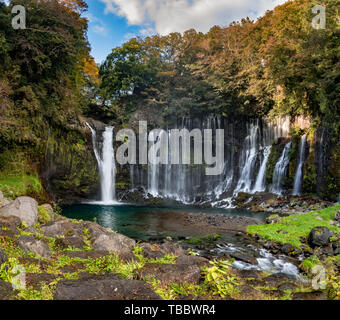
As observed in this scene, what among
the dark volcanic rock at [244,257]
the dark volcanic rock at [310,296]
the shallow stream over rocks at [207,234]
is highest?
the dark volcanic rock at [310,296]

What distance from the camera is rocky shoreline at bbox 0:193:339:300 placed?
3463 millimetres

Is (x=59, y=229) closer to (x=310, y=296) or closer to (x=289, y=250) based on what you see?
(x=310, y=296)

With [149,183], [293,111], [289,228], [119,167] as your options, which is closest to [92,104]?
[119,167]

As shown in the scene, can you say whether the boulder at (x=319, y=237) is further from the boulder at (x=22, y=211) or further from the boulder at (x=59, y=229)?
the boulder at (x=22, y=211)

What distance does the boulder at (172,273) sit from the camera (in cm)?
422

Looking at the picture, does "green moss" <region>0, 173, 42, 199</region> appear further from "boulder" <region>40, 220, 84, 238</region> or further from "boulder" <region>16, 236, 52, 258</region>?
"boulder" <region>16, 236, 52, 258</region>

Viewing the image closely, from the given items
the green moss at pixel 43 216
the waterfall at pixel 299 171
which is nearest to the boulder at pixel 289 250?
the green moss at pixel 43 216

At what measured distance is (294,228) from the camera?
1008 centimetres

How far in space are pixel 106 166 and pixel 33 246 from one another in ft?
62.8

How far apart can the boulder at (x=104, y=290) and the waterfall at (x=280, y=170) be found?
18.9 metres

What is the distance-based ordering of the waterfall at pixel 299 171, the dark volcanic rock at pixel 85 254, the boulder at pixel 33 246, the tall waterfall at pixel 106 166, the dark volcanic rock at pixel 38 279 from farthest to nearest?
the tall waterfall at pixel 106 166 < the waterfall at pixel 299 171 < the dark volcanic rock at pixel 85 254 < the boulder at pixel 33 246 < the dark volcanic rock at pixel 38 279

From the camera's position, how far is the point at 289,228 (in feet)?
33.4

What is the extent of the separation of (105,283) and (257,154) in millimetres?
22716

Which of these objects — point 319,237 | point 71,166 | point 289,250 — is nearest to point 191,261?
point 289,250
